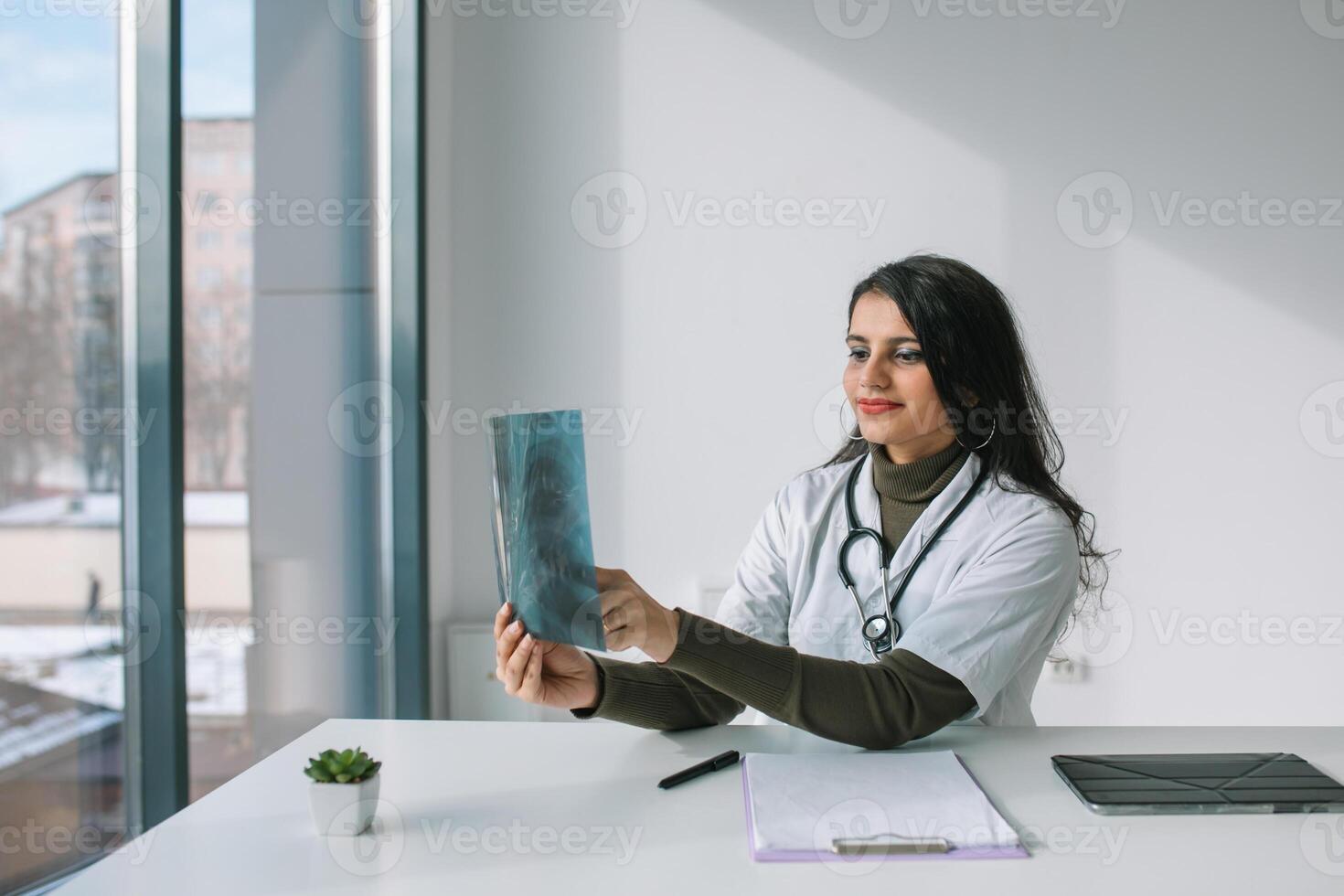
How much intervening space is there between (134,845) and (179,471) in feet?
2.71

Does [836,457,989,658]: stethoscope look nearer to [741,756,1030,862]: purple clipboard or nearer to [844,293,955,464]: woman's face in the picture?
[844,293,955,464]: woman's face

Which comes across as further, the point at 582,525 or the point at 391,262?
the point at 391,262

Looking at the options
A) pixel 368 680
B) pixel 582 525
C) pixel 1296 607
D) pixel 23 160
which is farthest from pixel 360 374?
pixel 1296 607

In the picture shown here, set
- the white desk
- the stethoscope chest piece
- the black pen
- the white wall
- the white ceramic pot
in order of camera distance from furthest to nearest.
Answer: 1. the white wall
2. the stethoscope chest piece
3. the black pen
4. the white ceramic pot
5. the white desk

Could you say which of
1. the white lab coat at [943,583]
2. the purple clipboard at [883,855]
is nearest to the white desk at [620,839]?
the purple clipboard at [883,855]

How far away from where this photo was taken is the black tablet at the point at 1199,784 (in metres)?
1.11

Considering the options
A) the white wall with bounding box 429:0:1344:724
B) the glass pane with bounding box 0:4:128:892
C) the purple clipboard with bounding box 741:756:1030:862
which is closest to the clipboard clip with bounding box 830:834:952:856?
the purple clipboard with bounding box 741:756:1030:862

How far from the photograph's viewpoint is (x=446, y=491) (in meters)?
3.15

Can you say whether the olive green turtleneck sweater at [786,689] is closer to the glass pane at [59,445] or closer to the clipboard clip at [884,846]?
the clipboard clip at [884,846]

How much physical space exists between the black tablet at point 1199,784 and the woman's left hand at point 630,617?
0.51m

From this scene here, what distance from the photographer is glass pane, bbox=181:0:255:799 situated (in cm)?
197

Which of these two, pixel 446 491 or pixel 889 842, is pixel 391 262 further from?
pixel 889 842

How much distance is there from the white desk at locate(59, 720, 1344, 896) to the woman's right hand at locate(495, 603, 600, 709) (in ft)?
0.24

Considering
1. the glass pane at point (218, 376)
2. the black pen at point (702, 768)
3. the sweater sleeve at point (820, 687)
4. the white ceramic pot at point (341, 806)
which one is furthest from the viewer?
the glass pane at point (218, 376)
